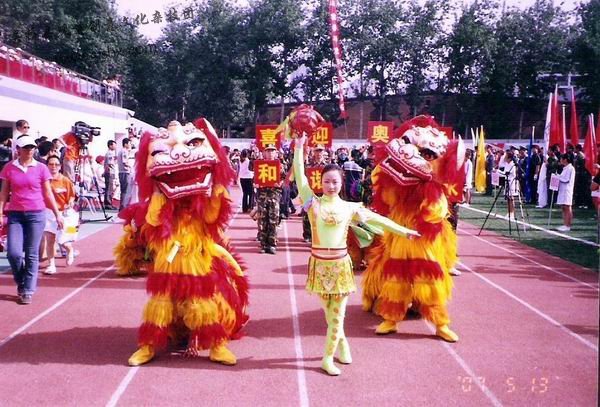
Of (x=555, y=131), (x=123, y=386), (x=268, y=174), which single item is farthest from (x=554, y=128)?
(x=123, y=386)

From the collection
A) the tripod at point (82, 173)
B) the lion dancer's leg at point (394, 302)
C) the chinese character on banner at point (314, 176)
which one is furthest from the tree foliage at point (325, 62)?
the lion dancer's leg at point (394, 302)

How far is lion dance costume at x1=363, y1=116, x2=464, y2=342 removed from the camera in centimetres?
525

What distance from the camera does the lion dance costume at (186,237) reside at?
4449mm

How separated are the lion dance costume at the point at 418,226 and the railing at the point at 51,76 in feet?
44.3

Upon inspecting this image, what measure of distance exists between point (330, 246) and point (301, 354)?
3.32ft

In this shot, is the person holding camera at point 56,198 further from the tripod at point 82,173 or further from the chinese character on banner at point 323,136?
the tripod at point 82,173

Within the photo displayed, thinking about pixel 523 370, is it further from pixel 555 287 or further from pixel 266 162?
pixel 266 162

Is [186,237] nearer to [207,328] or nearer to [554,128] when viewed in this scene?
[207,328]

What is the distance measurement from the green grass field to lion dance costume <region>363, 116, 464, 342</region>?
4440 mm

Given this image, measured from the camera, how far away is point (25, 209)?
608 cm

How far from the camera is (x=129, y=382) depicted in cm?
416

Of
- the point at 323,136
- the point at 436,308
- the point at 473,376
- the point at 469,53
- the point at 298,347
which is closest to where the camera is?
the point at 473,376

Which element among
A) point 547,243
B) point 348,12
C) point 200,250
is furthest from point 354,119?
point 200,250

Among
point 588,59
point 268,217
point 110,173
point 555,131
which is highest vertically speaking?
point 588,59
